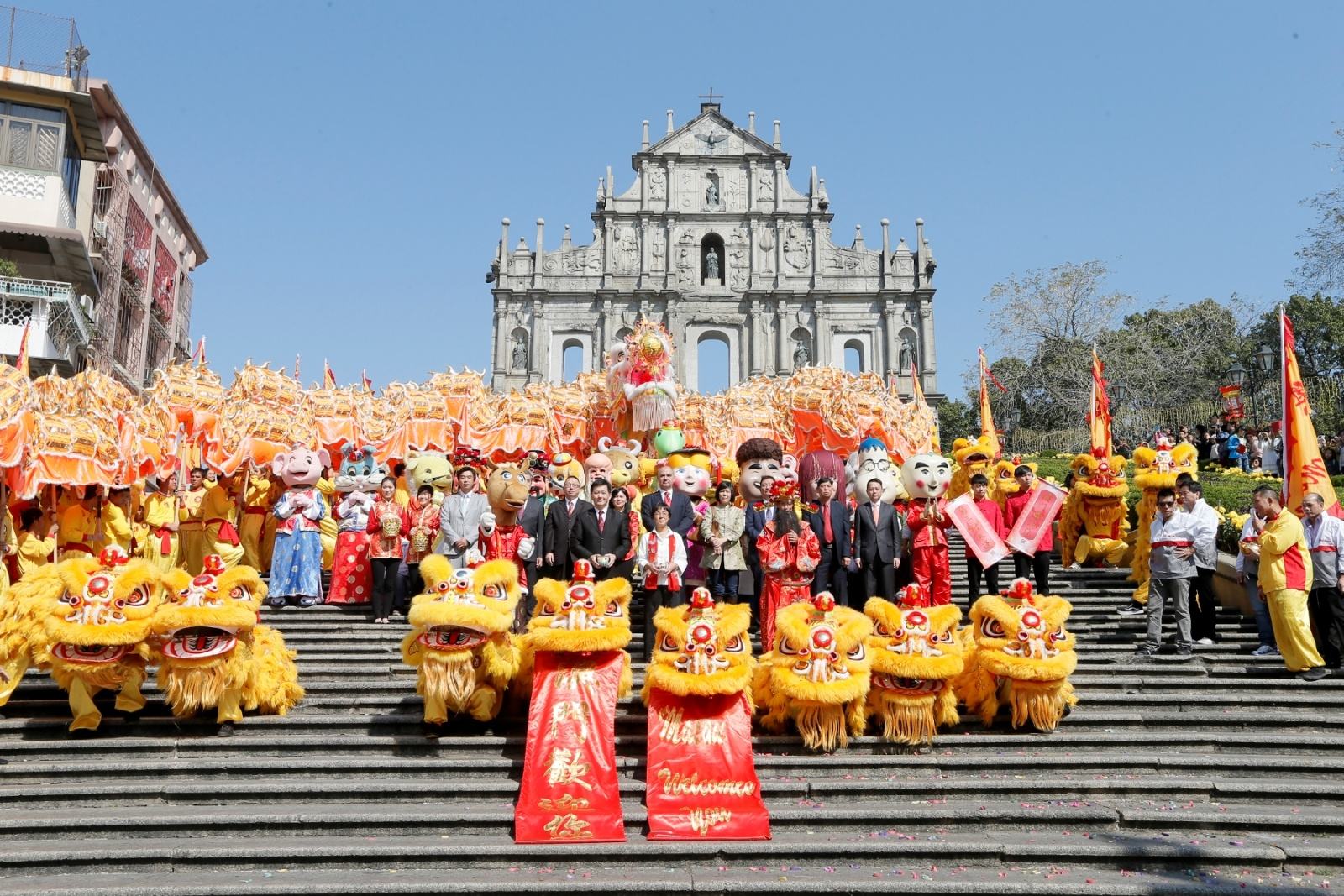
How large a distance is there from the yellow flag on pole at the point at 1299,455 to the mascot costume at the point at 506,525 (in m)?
6.19

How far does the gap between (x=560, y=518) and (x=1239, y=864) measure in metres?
5.13

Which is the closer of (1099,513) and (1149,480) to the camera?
(1149,480)

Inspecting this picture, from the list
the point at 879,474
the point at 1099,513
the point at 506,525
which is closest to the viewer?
the point at 506,525

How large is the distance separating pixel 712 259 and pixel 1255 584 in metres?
37.4

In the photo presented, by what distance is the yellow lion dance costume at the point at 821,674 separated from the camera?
6.26 metres

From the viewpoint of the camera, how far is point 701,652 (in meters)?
6.12

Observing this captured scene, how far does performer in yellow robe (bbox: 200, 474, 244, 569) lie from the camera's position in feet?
34.9

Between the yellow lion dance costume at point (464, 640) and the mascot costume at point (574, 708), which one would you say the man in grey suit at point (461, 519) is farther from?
the mascot costume at point (574, 708)

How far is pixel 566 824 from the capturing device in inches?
218

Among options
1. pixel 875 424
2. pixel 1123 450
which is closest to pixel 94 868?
pixel 875 424

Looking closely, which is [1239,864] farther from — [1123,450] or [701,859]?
[1123,450]

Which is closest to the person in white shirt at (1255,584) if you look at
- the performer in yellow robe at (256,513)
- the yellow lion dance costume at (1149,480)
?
the yellow lion dance costume at (1149,480)

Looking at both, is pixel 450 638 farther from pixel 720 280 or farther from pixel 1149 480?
pixel 720 280

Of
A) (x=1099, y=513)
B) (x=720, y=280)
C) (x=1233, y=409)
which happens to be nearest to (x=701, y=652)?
(x=1099, y=513)
